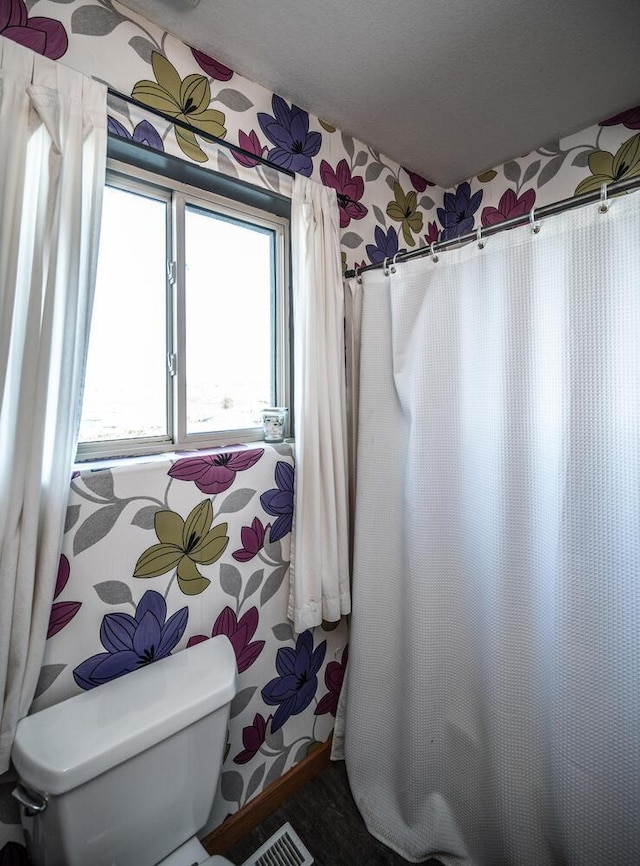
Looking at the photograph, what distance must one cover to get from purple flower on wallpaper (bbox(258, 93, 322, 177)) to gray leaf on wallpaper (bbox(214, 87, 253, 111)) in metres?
0.05

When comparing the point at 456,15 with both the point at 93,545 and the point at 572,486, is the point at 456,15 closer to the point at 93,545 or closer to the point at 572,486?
the point at 572,486

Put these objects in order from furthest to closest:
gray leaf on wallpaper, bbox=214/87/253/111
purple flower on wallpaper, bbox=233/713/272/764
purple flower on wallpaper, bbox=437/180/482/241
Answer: purple flower on wallpaper, bbox=437/180/482/241, purple flower on wallpaper, bbox=233/713/272/764, gray leaf on wallpaper, bbox=214/87/253/111

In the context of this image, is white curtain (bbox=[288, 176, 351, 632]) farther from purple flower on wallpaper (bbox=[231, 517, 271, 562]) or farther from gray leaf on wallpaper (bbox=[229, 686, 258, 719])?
gray leaf on wallpaper (bbox=[229, 686, 258, 719])

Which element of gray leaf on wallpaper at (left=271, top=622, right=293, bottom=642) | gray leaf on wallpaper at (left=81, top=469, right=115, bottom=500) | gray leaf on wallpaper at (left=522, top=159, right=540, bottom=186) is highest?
gray leaf on wallpaper at (left=522, top=159, right=540, bottom=186)

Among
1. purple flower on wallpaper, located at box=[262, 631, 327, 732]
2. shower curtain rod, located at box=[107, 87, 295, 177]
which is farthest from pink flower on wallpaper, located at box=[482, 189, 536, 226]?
purple flower on wallpaper, located at box=[262, 631, 327, 732]

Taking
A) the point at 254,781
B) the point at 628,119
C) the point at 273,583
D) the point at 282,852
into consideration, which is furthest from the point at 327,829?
the point at 628,119

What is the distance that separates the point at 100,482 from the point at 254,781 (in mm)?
1145

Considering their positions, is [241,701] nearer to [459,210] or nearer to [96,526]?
[96,526]

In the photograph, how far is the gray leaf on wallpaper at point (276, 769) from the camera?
139 cm

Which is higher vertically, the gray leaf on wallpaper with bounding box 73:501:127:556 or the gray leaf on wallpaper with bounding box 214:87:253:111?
the gray leaf on wallpaper with bounding box 214:87:253:111

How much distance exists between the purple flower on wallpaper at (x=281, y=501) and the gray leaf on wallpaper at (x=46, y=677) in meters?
0.65

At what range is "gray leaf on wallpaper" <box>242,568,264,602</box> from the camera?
131cm

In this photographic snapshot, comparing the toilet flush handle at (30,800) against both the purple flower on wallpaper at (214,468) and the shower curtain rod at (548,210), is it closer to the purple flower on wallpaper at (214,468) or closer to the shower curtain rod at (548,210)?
the purple flower on wallpaper at (214,468)

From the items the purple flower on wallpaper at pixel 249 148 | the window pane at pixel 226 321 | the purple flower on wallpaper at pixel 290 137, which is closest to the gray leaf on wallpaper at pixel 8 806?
the window pane at pixel 226 321
